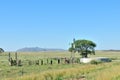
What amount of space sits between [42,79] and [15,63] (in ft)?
105

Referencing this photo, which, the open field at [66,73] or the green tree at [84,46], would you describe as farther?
the green tree at [84,46]

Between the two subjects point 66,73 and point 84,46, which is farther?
point 84,46

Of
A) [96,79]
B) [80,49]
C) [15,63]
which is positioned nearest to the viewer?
[96,79]

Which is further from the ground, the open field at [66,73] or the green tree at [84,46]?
the green tree at [84,46]

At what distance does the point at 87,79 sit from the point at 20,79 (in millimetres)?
4201

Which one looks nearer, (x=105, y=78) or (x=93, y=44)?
(x=105, y=78)

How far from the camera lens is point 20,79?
24266mm

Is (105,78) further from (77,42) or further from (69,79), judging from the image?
(77,42)

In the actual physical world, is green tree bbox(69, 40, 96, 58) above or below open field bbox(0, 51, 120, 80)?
above

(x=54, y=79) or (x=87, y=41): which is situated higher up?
(x=87, y=41)

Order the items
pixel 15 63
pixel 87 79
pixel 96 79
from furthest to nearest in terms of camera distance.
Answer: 1. pixel 15 63
2. pixel 87 79
3. pixel 96 79

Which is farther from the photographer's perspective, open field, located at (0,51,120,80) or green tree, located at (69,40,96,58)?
green tree, located at (69,40,96,58)

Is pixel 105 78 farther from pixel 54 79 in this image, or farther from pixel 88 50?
pixel 88 50

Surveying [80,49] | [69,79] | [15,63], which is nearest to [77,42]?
[80,49]
